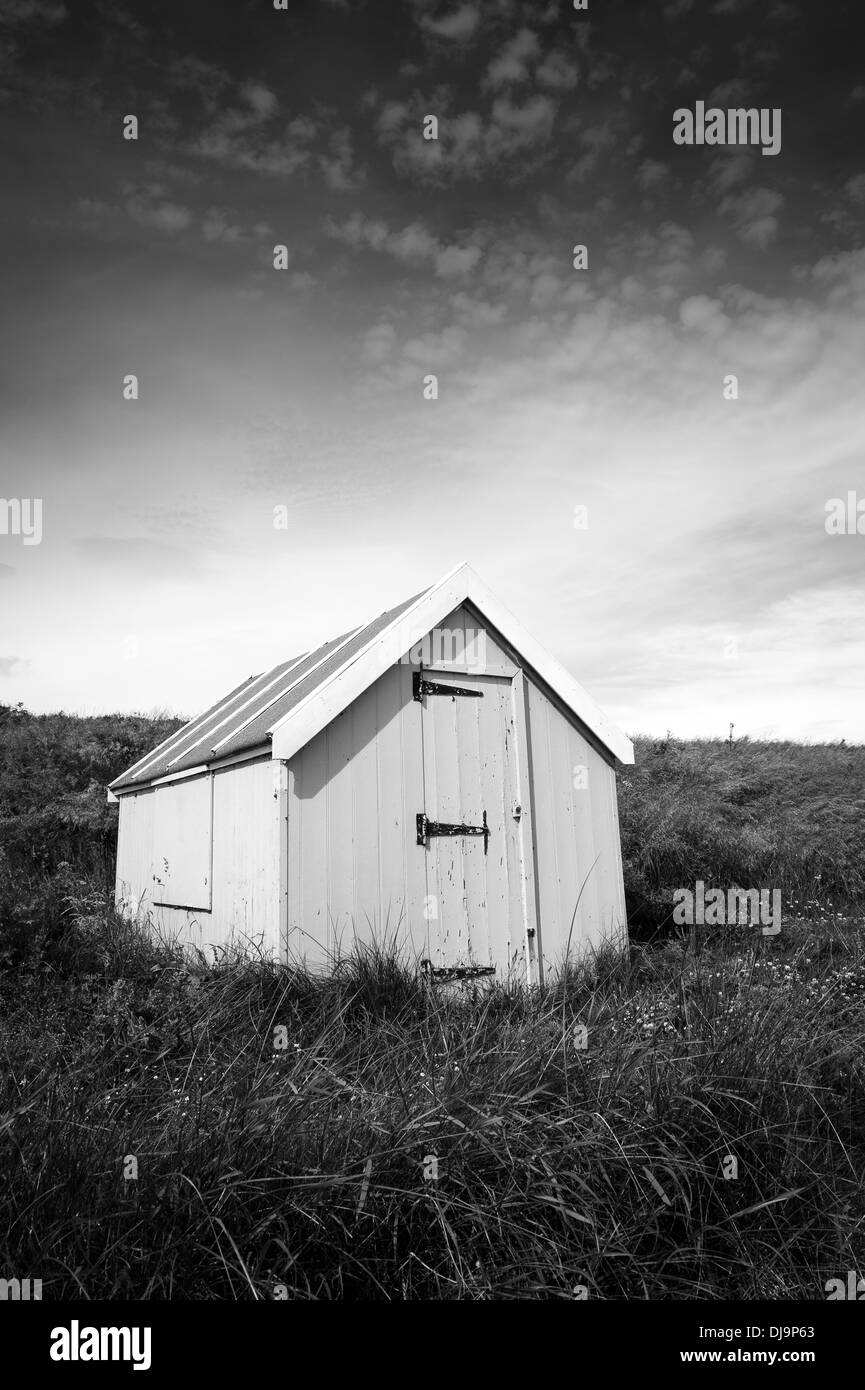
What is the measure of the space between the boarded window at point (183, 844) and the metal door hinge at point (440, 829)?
2.38 meters

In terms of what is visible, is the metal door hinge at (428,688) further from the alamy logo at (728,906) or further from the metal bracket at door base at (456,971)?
the alamy logo at (728,906)

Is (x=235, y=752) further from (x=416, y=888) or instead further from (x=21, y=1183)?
(x=21, y=1183)

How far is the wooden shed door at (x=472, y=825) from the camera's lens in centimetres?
900

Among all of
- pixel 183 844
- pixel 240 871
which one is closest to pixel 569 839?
pixel 240 871

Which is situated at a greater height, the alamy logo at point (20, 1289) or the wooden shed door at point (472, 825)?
the wooden shed door at point (472, 825)

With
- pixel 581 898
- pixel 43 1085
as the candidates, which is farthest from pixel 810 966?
pixel 43 1085

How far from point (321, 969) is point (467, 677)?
3.25 m

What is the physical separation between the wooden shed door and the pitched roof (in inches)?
22.6

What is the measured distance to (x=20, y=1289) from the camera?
10.6 ft

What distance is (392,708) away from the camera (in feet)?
29.8
